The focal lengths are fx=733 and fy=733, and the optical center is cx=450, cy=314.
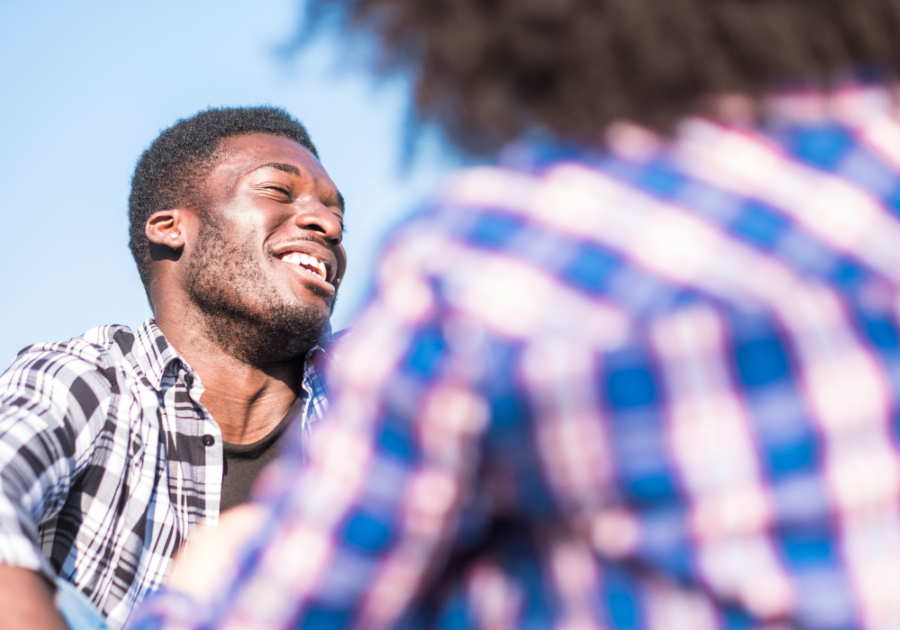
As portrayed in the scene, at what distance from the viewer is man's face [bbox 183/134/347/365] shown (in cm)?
283

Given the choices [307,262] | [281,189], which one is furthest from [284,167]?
[307,262]

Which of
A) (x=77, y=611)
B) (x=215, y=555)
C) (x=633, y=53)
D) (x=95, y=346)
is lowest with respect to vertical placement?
(x=77, y=611)

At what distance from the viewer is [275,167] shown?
123 inches

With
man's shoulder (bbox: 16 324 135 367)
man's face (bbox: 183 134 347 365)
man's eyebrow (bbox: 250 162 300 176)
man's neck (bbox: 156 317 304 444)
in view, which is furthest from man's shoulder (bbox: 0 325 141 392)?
man's eyebrow (bbox: 250 162 300 176)

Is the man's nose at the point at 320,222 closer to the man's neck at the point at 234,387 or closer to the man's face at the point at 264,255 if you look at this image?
the man's face at the point at 264,255

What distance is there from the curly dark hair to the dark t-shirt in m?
2.05

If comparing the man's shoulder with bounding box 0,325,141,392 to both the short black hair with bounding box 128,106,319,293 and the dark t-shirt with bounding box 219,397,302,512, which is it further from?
the short black hair with bounding box 128,106,319,293

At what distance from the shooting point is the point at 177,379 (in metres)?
2.60

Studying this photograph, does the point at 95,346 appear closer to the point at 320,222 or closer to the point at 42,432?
the point at 42,432

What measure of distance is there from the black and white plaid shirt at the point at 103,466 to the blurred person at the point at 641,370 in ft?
4.19

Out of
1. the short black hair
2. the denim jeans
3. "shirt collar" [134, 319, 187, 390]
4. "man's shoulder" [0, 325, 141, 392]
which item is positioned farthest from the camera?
the short black hair

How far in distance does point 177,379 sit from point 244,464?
385mm

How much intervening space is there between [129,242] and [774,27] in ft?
10.9

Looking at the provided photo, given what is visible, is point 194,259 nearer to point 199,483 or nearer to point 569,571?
point 199,483
